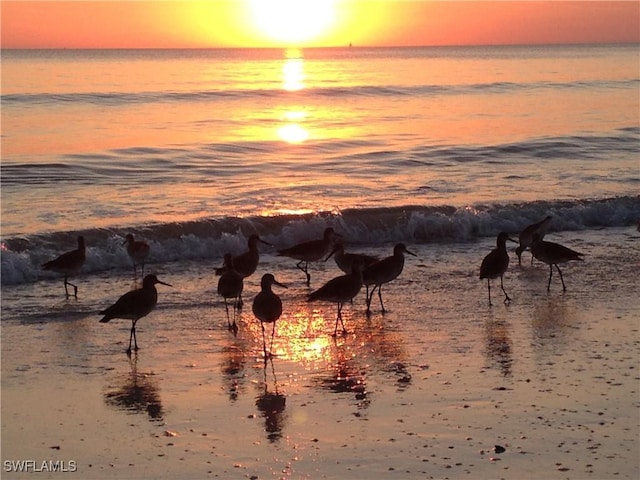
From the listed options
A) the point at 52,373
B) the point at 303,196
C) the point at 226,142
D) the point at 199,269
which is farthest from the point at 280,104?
the point at 52,373

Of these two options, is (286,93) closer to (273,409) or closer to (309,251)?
(309,251)

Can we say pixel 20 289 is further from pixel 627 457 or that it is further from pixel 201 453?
pixel 627 457

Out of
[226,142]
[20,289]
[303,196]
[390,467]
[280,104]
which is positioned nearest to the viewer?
[390,467]

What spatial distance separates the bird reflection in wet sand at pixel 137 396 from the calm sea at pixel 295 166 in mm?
4821

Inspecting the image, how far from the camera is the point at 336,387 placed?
7934 mm

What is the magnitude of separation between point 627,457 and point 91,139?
2227cm

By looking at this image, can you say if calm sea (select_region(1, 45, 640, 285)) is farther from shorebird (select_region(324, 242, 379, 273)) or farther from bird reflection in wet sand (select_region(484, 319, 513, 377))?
bird reflection in wet sand (select_region(484, 319, 513, 377))

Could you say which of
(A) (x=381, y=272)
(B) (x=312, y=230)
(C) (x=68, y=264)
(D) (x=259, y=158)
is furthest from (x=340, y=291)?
(D) (x=259, y=158)

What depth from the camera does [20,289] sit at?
1212 cm

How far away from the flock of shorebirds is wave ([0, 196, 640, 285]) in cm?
71

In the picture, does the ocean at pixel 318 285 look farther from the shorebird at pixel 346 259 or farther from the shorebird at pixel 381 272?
the shorebird at pixel 346 259

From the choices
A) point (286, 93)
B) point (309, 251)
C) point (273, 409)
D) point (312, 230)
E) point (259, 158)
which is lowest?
point (273, 409)

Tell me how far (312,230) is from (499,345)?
7097 millimetres

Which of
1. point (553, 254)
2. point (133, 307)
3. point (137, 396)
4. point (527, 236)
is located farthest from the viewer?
point (527, 236)
